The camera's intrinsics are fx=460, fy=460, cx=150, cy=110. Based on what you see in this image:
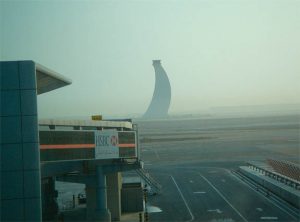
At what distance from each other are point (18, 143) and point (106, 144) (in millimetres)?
5321

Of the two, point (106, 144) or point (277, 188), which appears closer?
point (106, 144)

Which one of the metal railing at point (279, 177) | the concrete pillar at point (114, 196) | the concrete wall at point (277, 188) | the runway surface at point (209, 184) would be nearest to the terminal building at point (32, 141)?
the concrete pillar at point (114, 196)

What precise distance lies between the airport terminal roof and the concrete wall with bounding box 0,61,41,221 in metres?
0.69

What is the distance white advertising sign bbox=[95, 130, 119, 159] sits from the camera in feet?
52.9

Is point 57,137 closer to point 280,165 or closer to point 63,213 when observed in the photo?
point 63,213

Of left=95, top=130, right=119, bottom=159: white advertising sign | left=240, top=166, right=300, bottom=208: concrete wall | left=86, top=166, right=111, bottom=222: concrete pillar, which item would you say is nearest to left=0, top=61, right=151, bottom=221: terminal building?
left=95, top=130, right=119, bottom=159: white advertising sign

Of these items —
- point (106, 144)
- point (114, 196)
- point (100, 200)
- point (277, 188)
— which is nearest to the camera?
point (106, 144)

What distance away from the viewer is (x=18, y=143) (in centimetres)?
1177

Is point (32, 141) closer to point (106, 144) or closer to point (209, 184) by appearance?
point (106, 144)

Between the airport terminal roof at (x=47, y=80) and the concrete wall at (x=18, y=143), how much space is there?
69 cm

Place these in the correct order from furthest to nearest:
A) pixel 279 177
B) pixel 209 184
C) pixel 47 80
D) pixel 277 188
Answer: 1. pixel 209 184
2. pixel 279 177
3. pixel 277 188
4. pixel 47 80

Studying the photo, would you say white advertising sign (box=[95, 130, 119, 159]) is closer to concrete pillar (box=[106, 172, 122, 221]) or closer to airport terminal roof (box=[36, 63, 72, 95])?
airport terminal roof (box=[36, 63, 72, 95])

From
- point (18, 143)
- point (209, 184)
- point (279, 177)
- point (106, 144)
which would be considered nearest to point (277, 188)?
point (279, 177)

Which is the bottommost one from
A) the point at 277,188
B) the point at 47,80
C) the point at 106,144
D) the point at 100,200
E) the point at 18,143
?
the point at 277,188
